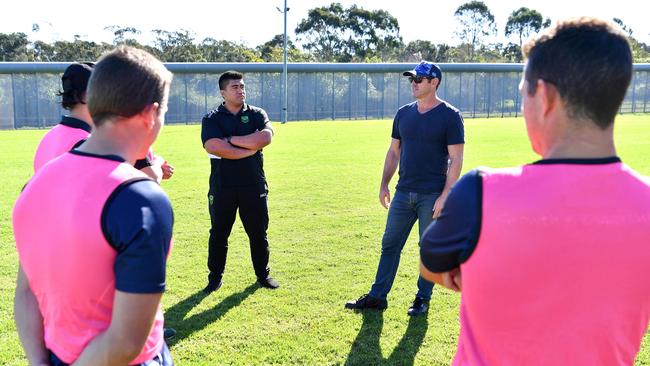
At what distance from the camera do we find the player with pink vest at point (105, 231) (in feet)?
5.41

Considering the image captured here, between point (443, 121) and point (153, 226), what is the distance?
13.1ft

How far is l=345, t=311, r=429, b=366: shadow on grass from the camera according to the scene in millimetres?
4445

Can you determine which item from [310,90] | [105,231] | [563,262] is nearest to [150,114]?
[105,231]

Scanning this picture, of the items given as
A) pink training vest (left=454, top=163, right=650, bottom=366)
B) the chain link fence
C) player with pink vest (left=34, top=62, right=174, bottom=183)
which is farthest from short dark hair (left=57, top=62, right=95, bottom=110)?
the chain link fence

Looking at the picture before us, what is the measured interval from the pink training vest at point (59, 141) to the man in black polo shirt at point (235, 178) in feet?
7.92

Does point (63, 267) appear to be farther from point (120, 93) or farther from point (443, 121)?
point (443, 121)

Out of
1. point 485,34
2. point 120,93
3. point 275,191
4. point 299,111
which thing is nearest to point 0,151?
point 275,191

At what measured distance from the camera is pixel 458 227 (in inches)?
62.9

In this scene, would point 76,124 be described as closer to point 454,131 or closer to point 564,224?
point 564,224

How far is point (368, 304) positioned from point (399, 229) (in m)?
0.78

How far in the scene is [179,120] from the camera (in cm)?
4162

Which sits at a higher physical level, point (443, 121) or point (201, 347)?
point (443, 121)

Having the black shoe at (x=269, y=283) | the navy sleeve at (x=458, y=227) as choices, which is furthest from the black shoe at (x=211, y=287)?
the navy sleeve at (x=458, y=227)

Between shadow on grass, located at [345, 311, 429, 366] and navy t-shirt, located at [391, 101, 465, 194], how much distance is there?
1.24 m
